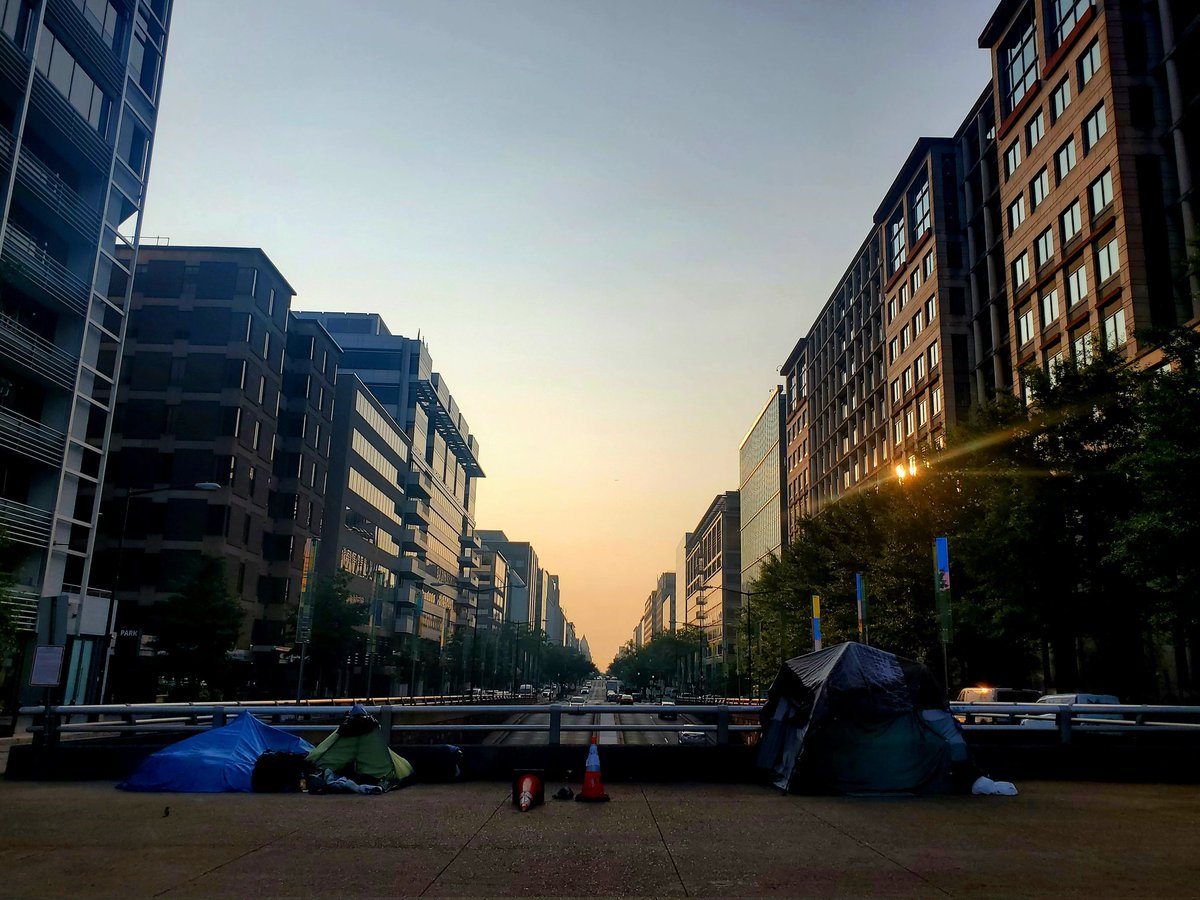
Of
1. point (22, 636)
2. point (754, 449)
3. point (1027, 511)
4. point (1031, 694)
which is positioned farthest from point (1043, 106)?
point (754, 449)

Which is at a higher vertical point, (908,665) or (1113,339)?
(1113,339)

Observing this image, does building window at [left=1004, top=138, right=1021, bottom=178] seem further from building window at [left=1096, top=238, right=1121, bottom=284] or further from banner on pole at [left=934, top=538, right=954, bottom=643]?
banner on pole at [left=934, top=538, right=954, bottom=643]

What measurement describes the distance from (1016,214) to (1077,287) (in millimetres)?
9832

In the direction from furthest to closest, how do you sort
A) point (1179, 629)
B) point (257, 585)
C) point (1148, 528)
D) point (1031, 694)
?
point (257, 585) < point (1031, 694) < point (1179, 629) < point (1148, 528)

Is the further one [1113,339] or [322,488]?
[322,488]

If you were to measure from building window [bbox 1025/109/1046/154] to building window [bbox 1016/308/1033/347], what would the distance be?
8.92 m

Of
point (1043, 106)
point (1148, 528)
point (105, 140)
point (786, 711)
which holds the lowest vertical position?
point (786, 711)

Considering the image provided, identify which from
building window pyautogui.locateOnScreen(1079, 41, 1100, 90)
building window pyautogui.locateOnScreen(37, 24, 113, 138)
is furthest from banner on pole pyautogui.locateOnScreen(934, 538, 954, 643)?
building window pyautogui.locateOnScreen(37, 24, 113, 138)

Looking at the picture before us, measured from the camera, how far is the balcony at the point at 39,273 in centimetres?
3703

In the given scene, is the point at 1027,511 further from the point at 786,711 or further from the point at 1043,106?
the point at 1043,106

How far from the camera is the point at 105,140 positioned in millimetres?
44344

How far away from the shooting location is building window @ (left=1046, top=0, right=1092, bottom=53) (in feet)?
160

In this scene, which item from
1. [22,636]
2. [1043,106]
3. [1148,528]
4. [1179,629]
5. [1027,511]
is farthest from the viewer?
[1043,106]

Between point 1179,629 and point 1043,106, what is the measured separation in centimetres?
3256
